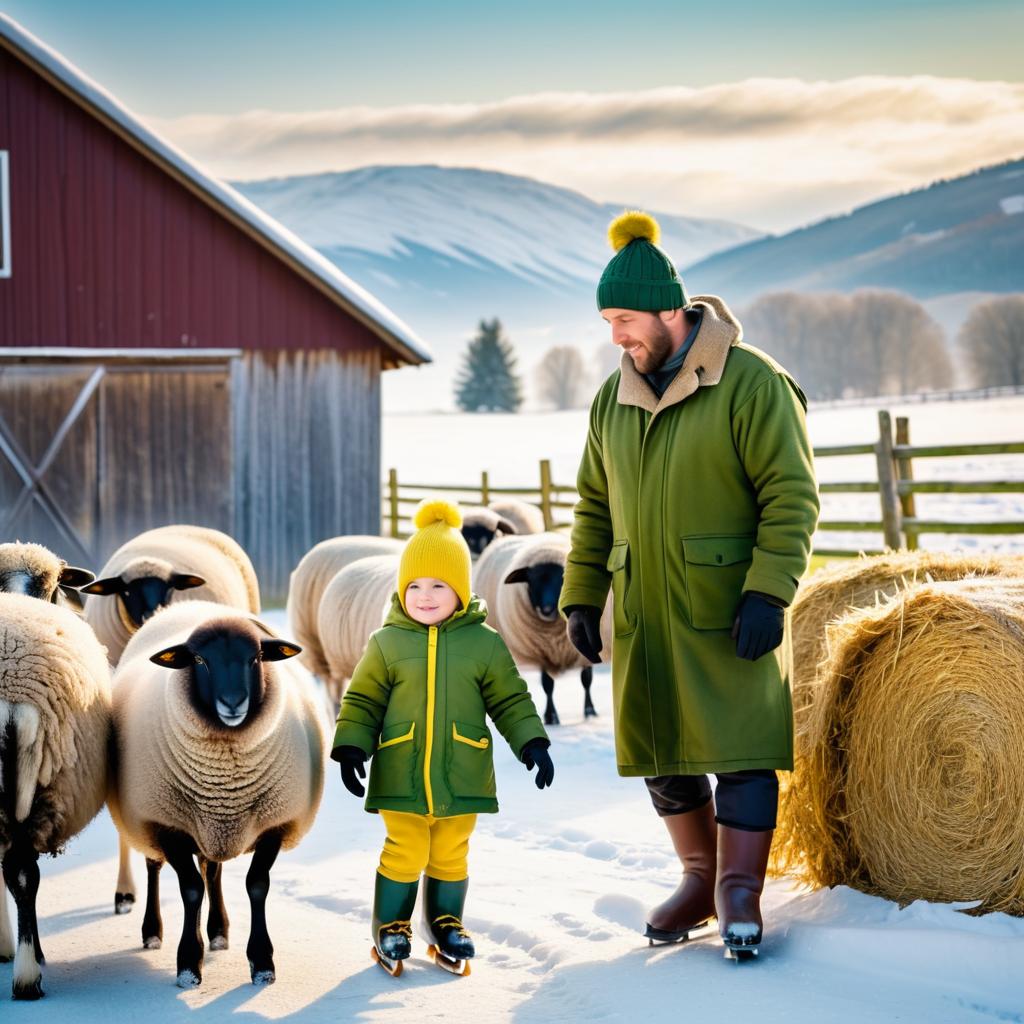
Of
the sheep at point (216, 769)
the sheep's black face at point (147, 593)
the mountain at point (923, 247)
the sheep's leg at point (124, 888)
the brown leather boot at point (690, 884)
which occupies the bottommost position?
the sheep's leg at point (124, 888)

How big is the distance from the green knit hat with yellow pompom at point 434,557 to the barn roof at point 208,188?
10421 mm

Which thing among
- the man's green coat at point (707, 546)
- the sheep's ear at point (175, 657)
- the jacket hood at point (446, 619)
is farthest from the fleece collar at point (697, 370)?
the sheep's ear at point (175, 657)

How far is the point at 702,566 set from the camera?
4414 millimetres

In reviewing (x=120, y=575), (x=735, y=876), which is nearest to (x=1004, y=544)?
(x=120, y=575)

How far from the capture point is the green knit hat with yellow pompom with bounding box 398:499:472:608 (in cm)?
464

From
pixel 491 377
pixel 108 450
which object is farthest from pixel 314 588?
pixel 491 377

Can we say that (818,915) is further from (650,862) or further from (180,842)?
(180,842)

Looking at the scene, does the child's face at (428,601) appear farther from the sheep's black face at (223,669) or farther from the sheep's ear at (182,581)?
the sheep's ear at (182,581)

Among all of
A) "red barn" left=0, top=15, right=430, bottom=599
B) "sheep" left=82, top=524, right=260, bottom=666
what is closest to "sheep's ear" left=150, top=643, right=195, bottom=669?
"sheep" left=82, top=524, right=260, bottom=666

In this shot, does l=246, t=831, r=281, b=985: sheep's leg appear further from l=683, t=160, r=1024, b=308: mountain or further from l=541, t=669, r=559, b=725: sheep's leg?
l=683, t=160, r=1024, b=308: mountain

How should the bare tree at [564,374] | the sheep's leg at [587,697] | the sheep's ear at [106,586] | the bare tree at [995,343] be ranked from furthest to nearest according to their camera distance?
the bare tree at [564,374]
the bare tree at [995,343]
the sheep's leg at [587,697]
the sheep's ear at [106,586]

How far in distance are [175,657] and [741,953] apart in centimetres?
206

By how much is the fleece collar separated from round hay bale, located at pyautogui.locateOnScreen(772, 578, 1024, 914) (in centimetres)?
118

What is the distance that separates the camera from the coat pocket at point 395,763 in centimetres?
452
